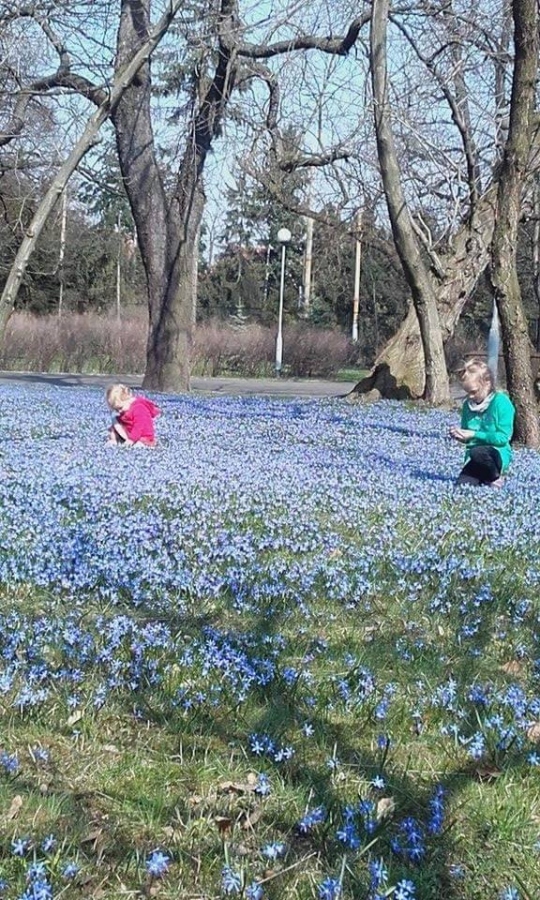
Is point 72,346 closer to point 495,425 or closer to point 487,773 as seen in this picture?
point 495,425

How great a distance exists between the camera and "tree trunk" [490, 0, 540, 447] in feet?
40.1

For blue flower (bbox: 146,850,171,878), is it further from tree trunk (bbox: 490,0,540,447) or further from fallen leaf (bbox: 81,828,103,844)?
tree trunk (bbox: 490,0,540,447)

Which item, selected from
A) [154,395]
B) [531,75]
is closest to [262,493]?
[531,75]

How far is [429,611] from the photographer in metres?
4.84

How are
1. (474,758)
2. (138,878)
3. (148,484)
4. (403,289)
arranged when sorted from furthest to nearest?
(403,289)
(148,484)
(474,758)
(138,878)

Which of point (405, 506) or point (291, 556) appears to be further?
point (405, 506)

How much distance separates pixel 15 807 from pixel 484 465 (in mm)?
6859

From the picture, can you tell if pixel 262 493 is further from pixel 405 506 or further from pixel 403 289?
pixel 403 289

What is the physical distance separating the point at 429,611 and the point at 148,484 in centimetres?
369

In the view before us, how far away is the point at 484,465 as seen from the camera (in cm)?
891

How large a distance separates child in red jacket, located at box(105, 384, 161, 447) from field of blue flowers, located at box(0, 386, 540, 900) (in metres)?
2.96

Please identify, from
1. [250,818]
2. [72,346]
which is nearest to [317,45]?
[250,818]

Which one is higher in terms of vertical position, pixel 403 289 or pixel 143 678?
pixel 403 289

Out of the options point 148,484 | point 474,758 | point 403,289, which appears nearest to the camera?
point 474,758
